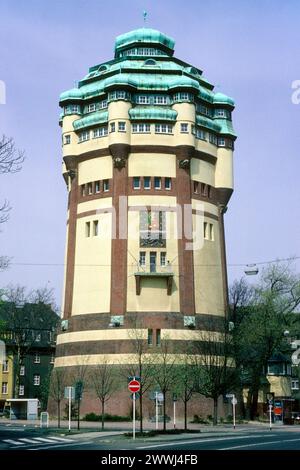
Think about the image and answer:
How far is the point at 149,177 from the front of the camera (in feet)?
277

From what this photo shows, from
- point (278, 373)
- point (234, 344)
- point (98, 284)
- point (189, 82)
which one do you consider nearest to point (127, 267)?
point (98, 284)

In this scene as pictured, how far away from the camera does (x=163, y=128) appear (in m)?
85.8

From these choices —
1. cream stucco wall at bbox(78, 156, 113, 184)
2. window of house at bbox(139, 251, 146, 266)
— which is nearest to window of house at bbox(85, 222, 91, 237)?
cream stucco wall at bbox(78, 156, 113, 184)

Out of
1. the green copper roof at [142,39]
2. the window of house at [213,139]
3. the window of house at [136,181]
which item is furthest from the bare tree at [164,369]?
the green copper roof at [142,39]

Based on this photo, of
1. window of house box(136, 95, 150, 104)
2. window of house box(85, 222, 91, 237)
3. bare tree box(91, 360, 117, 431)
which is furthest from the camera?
window of house box(136, 95, 150, 104)

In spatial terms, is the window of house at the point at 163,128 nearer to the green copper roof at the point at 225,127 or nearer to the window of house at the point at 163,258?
the green copper roof at the point at 225,127

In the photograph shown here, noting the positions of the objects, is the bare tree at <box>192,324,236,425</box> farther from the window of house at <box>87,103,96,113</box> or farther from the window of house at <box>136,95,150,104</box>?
the window of house at <box>87,103,96,113</box>

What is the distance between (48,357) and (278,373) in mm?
37852

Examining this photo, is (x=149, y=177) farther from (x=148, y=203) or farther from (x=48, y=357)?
(x=48, y=357)

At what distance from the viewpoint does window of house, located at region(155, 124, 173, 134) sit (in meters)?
85.5

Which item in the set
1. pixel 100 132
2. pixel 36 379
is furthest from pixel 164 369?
pixel 36 379

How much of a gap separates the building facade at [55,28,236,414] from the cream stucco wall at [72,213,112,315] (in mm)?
122

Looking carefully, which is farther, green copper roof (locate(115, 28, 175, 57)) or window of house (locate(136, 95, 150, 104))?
green copper roof (locate(115, 28, 175, 57))

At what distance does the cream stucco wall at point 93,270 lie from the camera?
3260 inches
